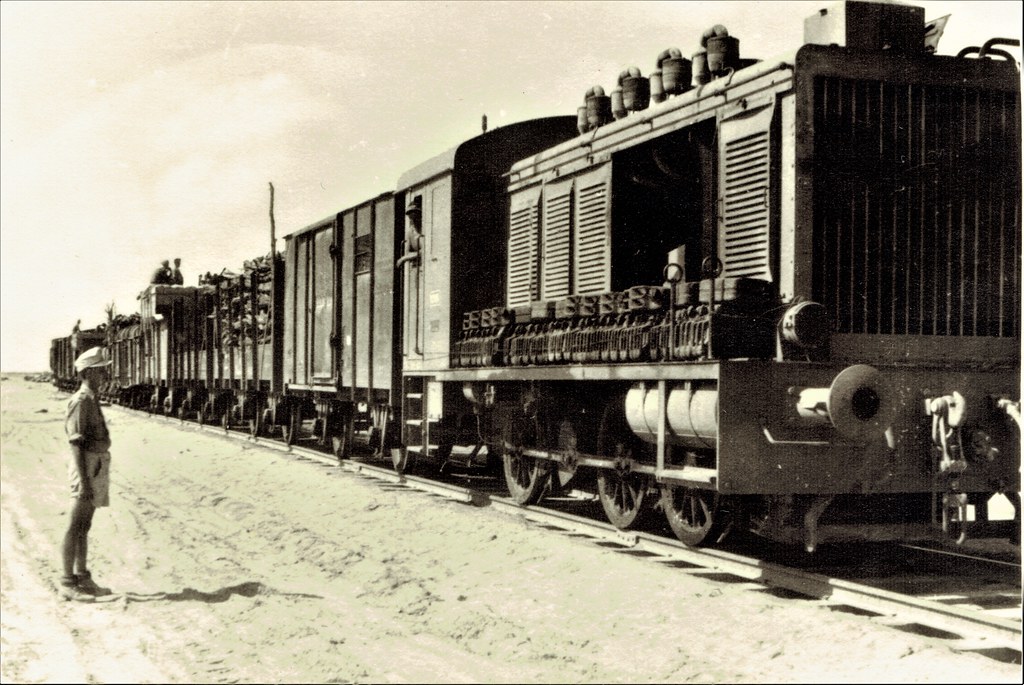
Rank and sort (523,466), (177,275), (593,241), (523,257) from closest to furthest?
(593,241), (523,466), (523,257), (177,275)

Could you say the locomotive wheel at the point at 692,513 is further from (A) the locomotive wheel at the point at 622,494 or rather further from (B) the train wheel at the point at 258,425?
(B) the train wheel at the point at 258,425

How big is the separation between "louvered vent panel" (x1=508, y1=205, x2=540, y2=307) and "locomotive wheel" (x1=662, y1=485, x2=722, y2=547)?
9.74ft

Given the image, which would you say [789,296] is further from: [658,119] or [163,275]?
[163,275]

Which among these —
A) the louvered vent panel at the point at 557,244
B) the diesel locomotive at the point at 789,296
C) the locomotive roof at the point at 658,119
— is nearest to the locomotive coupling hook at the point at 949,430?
the diesel locomotive at the point at 789,296

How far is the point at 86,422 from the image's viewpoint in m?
7.22

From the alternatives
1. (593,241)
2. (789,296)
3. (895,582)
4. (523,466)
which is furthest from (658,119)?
(895,582)

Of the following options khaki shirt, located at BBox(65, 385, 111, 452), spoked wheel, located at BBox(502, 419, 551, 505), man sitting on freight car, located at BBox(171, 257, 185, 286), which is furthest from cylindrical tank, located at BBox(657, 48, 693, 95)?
man sitting on freight car, located at BBox(171, 257, 185, 286)

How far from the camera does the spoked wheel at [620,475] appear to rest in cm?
871

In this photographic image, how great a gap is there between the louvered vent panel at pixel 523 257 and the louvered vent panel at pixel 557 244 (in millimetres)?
208

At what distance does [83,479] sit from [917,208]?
579 cm

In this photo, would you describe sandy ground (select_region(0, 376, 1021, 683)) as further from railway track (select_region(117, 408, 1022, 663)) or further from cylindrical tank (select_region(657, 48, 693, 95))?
cylindrical tank (select_region(657, 48, 693, 95))

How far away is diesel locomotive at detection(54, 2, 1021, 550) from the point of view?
6797 millimetres

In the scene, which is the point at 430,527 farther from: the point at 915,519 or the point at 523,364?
the point at 915,519

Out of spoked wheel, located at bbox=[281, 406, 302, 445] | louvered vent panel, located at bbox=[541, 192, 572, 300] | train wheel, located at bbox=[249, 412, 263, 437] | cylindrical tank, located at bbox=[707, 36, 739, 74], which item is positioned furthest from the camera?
train wheel, located at bbox=[249, 412, 263, 437]
